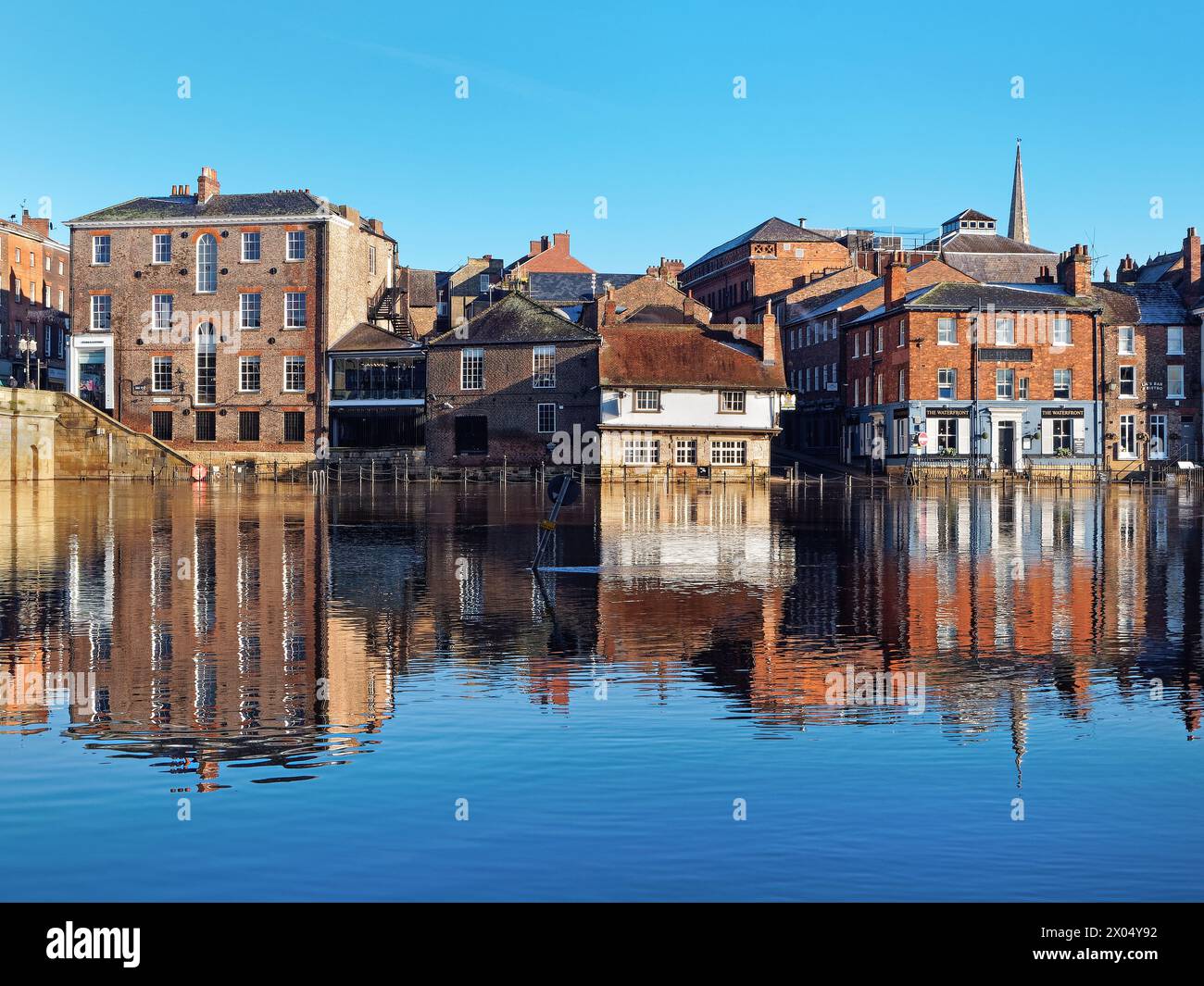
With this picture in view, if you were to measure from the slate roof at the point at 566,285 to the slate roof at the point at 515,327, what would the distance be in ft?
67.2

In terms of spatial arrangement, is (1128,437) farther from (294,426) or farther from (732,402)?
(294,426)

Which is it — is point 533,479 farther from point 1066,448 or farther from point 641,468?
point 1066,448

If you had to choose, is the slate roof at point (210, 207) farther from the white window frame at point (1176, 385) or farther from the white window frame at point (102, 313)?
the white window frame at point (1176, 385)

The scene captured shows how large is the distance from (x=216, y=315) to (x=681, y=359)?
29.4m

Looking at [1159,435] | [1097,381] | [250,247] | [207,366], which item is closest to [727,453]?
[1097,381]

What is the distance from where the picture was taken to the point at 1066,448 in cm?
8256

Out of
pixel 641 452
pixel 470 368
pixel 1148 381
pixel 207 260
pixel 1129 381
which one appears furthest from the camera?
pixel 1148 381

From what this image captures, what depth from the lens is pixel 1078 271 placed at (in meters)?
83.4

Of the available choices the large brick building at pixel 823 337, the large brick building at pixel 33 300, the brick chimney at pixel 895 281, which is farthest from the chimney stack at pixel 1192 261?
the large brick building at pixel 33 300

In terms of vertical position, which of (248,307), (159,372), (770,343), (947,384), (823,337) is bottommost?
(947,384)

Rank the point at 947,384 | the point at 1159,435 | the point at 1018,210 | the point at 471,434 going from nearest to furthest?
the point at 471,434 → the point at 947,384 → the point at 1159,435 → the point at 1018,210

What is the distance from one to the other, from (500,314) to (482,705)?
230ft

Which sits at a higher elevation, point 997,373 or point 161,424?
point 997,373
